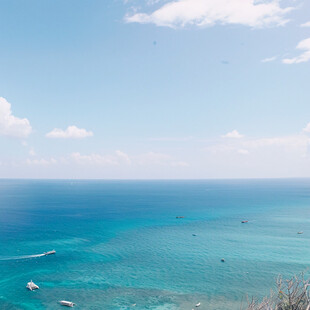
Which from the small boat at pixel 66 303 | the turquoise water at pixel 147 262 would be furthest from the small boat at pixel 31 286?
the small boat at pixel 66 303

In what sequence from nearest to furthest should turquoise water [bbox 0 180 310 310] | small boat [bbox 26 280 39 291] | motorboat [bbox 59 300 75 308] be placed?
1. motorboat [bbox 59 300 75 308]
2. turquoise water [bbox 0 180 310 310]
3. small boat [bbox 26 280 39 291]

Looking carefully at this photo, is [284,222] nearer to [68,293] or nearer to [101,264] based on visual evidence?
[101,264]

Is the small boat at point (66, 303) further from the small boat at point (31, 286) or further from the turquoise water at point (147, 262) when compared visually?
the small boat at point (31, 286)

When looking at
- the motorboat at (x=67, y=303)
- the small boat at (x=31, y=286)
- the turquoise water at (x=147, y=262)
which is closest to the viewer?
the motorboat at (x=67, y=303)

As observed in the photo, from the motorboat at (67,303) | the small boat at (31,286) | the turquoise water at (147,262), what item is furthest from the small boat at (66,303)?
the small boat at (31,286)

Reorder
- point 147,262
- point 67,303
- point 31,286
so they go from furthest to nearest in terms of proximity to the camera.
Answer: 1. point 147,262
2. point 31,286
3. point 67,303

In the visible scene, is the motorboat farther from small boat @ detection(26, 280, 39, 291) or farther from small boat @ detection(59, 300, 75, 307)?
small boat @ detection(26, 280, 39, 291)

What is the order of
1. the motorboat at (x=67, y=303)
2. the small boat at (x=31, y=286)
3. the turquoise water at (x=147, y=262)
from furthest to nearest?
the small boat at (x=31, y=286) → the turquoise water at (x=147, y=262) → the motorboat at (x=67, y=303)

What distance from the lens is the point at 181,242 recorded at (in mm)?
90375

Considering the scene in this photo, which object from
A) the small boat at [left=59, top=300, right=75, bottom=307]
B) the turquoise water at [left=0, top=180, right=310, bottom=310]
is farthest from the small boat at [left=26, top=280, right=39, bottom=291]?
the small boat at [left=59, top=300, right=75, bottom=307]

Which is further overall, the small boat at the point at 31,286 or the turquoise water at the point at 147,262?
the small boat at the point at 31,286

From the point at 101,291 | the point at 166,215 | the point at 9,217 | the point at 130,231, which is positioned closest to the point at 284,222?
the point at 166,215

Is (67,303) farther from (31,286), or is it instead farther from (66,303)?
(31,286)

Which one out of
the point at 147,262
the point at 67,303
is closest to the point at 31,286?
the point at 67,303
